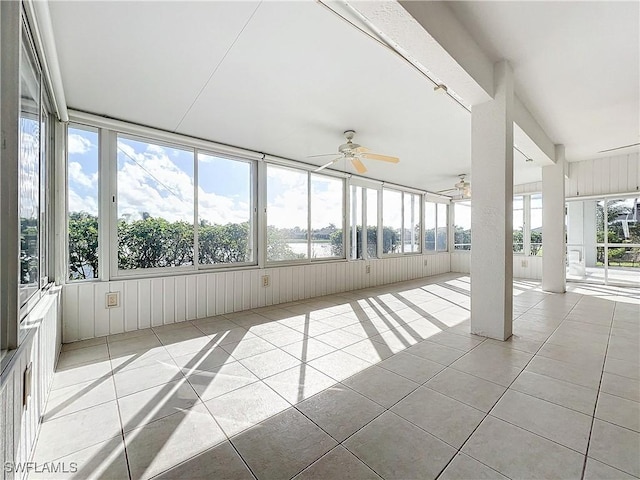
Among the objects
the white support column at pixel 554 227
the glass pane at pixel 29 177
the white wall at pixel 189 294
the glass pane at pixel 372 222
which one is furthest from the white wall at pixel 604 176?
the glass pane at pixel 29 177

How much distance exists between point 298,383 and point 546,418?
60.6 inches

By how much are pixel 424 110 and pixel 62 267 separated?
426 centimetres

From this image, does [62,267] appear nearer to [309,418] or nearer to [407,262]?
[309,418]

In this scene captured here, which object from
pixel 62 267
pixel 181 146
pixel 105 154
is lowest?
pixel 62 267

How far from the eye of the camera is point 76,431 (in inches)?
62.5

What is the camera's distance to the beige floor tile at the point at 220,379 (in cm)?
200

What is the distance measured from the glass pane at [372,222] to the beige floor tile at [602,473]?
5.39 m

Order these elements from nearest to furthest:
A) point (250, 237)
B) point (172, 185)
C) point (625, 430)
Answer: point (625, 430), point (172, 185), point (250, 237)

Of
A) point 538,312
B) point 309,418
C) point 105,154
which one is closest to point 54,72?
point 105,154

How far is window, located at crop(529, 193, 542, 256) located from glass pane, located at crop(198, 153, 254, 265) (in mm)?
7160

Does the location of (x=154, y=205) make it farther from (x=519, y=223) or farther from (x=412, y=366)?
(x=519, y=223)

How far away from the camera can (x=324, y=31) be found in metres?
1.97

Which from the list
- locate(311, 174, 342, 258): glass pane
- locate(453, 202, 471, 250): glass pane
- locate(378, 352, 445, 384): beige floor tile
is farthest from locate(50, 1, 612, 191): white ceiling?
locate(453, 202, 471, 250): glass pane

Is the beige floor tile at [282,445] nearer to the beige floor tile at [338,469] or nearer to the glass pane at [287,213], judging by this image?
the beige floor tile at [338,469]
